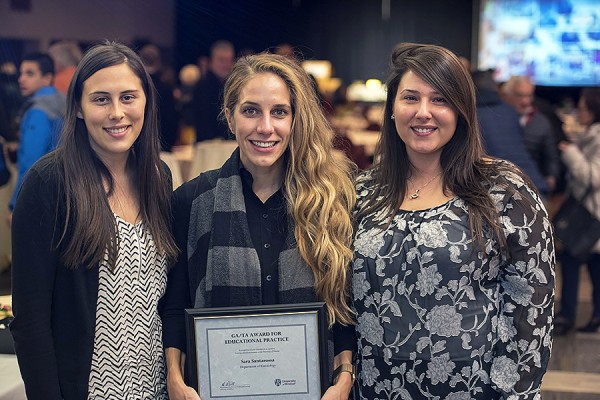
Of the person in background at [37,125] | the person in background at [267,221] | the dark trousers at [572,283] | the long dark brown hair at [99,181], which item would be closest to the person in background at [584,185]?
the dark trousers at [572,283]

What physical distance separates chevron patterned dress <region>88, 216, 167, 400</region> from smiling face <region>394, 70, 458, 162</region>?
0.77 m

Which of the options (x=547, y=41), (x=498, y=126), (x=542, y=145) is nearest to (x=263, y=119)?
(x=498, y=126)

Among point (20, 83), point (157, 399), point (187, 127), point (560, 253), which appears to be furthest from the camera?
point (187, 127)

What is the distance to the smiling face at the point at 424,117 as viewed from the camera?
2299mm

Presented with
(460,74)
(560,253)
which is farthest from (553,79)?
(460,74)

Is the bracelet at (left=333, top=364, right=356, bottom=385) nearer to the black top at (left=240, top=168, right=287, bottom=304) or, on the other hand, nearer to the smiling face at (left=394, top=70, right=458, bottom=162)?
the black top at (left=240, top=168, right=287, bottom=304)

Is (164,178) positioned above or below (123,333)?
above

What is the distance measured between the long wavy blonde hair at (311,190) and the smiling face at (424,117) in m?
0.24

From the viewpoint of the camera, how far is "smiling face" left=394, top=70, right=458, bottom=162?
2299 millimetres

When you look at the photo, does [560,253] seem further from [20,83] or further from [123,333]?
[123,333]

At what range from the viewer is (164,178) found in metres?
2.37

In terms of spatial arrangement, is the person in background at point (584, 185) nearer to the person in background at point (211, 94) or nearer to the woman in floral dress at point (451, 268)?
the person in background at point (211, 94)

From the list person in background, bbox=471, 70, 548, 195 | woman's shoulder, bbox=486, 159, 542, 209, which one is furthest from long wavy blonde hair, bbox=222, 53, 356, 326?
person in background, bbox=471, 70, 548, 195

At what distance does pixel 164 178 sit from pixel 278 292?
460mm
